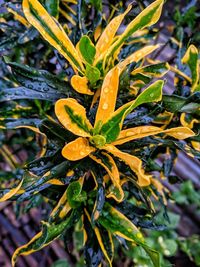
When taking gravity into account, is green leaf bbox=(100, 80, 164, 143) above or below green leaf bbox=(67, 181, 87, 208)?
above

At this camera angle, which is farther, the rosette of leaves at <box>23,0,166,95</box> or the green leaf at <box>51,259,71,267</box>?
the green leaf at <box>51,259,71,267</box>

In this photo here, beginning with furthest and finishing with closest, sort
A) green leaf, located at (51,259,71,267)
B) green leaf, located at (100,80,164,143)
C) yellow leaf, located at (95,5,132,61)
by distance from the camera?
green leaf, located at (51,259,71,267), yellow leaf, located at (95,5,132,61), green leaf, located at (100,80,164,143)

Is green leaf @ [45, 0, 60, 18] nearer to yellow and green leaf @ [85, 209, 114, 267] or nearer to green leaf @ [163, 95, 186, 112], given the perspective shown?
green leaf @ [163, 95, 186, 112]

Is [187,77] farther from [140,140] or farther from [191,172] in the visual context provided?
[191,172]

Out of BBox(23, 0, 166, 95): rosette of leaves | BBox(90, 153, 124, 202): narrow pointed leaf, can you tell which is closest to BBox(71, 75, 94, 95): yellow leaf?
BBox(23, 0, 166, 95): rosette of leaves

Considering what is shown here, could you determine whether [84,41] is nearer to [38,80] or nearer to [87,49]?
[87,49]

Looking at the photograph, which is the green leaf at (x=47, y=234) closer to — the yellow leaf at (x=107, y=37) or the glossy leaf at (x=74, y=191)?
the glossy leaf at (x=74, y=191)

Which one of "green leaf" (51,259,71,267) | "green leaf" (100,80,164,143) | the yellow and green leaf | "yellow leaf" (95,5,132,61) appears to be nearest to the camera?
"green leaf" (100,80,164,143)
